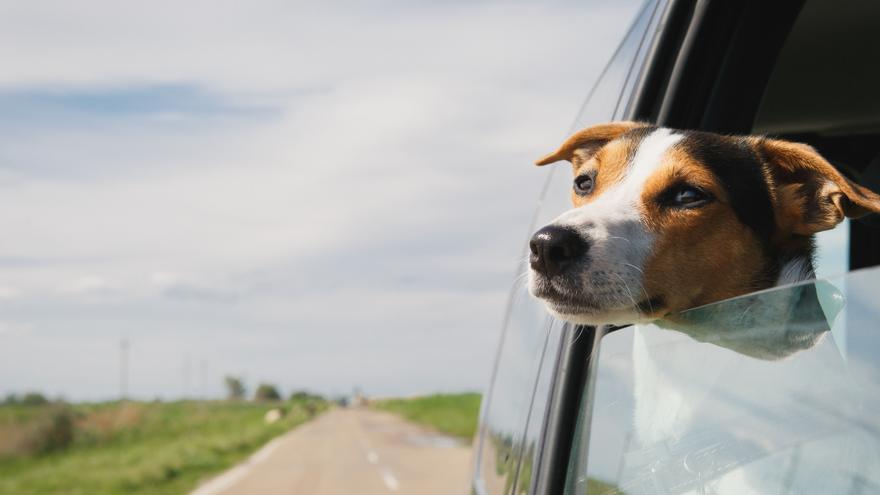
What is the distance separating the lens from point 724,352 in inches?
63.9

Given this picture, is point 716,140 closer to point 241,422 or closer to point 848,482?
point 848,482

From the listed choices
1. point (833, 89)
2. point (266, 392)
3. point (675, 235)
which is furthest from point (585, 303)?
point (266, 392)

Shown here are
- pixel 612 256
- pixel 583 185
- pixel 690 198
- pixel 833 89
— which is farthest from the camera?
pixel 833 89

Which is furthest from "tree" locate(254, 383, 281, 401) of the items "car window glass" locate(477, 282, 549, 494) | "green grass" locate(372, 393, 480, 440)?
"car window glass" locate(477, 282, 549, 494)

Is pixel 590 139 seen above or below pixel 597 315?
above

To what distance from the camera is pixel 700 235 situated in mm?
2174

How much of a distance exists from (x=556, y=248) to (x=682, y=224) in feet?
0.93

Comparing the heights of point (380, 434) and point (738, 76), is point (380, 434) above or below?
below

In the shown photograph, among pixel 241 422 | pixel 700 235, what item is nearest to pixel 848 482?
pixel 700 235

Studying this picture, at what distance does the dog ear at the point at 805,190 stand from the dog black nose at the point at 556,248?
1.65ft

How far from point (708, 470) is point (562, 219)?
0.65 meters

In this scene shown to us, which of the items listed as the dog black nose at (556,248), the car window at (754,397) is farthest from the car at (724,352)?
the dog black nose at (556,248)

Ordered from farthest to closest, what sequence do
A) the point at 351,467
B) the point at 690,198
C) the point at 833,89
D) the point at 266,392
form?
the point at 266,392
the point at 351,467
the point at 833,89
the point at 690,198

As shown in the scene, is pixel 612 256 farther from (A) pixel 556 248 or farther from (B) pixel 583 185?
(B) pixel 583 185
